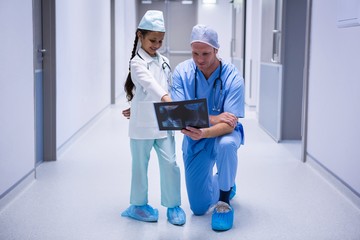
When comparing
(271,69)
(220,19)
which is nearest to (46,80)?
(271,69)

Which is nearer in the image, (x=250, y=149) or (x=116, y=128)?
(x=250, y=149)

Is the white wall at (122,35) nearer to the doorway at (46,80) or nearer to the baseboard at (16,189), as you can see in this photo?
the doorway at (46,80)

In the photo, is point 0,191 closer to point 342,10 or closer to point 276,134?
point 342,10

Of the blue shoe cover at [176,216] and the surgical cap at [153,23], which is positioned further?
the blue shoe cover at [176,216]

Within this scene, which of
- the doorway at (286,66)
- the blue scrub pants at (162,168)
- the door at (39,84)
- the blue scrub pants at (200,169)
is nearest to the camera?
the blue scrub pants at (162,168)

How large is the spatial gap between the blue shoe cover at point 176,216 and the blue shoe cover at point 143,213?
0.07m

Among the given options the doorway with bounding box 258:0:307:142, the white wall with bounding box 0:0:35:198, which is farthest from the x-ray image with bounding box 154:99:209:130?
the doorway with bounding box 258:0:307:142

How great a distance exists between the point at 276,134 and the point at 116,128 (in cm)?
176

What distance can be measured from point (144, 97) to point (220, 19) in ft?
24.5

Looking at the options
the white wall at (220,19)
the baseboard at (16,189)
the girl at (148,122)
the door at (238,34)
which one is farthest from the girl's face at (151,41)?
the white wall at (220,19)

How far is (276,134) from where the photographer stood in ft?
15.5

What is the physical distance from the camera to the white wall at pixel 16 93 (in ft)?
8.59

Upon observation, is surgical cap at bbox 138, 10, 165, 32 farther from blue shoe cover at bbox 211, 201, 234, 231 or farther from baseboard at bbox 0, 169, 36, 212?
baseboard at bbox 0, 169, 36, 212

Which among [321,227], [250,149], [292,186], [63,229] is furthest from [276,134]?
[63,229]
